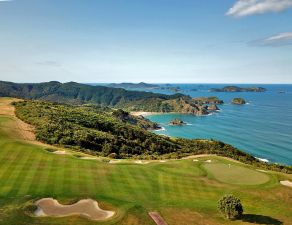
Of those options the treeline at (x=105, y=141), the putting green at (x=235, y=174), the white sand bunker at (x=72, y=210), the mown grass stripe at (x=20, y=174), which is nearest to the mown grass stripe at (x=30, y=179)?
the mown grass stripe at (x=20, y=174)

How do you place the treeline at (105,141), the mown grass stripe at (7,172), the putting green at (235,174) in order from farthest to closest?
the treeline at (105,141) → the putting green at (235,174) → the mown grass stripe at (7,172)

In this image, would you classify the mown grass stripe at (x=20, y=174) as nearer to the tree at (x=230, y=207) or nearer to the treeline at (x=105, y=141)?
the treeline at (x=105, y=141)

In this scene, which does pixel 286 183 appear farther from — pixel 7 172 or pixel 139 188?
pixel 7 172

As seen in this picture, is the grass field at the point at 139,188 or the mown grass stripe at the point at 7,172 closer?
the grass field at the point at 139,188

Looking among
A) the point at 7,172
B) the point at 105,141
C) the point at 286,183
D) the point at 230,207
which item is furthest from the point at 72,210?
the point at 105,141

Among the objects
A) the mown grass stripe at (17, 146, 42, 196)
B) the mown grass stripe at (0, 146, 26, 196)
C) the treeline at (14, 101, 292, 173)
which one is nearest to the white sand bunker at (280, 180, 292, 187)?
the treeline at (14, 101, 292, 173)

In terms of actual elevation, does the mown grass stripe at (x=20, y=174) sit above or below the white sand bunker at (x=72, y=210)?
above

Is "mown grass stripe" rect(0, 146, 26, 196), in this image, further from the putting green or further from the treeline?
the putting green
